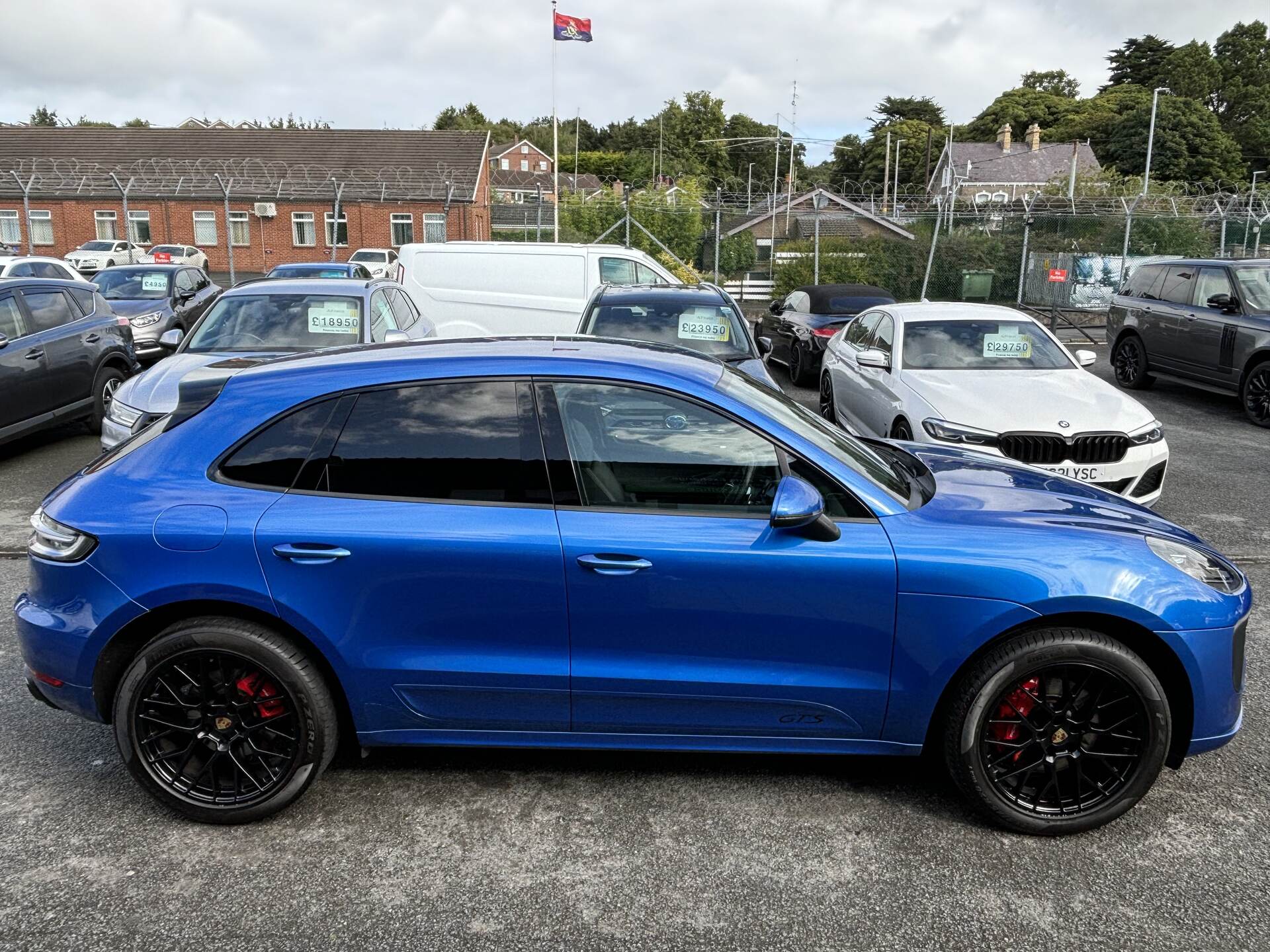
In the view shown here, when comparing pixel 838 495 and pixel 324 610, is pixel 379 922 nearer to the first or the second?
pixel 324 610

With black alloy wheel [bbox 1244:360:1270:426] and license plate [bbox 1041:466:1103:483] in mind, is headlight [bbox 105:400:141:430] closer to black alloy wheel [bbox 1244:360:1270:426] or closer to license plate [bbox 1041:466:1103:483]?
license plate [bbox 1041:466:1103:483]

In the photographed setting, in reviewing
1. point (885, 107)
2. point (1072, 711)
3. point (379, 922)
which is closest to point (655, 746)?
point (379, 922)

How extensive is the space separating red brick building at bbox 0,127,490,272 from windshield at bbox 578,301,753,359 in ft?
113

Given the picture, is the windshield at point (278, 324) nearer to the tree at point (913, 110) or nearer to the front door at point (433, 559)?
the front door at point (433, 559)

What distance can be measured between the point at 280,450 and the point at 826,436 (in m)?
1.97

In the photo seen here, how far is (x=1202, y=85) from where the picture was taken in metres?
90.9

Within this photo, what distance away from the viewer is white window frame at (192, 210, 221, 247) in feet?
145

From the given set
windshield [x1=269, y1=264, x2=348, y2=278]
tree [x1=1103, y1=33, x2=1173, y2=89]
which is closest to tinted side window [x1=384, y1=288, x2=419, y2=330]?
windshield [x1=269, y1=264, x2=348, y2=278]

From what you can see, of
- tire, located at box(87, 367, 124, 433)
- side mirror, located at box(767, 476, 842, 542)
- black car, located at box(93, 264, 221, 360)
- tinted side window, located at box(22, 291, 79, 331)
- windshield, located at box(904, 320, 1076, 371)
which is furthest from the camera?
black car, located at box(93, 264, 221, 360)

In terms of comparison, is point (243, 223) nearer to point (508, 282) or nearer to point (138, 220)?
point (138, 220)

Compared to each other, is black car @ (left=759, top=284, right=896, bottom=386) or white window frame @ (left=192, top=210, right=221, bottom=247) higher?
white window frame @ (left=192, top=210, right=221, bottom=247)

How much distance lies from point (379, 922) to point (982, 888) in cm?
183

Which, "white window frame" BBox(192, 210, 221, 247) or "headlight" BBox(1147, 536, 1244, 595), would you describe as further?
"white window frame" BBox(192, 210, 221, 247)

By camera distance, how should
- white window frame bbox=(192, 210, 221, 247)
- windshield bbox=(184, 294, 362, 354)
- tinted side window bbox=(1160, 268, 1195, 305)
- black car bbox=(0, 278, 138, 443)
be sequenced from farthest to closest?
white window frame bbox=(192, 210, 221, 247), tinted side window bbox=(1160, 268, 1195, 305), black car bbox=(0, 278, 138, 443), windshield bbox=(184, 294, 362, 354)
